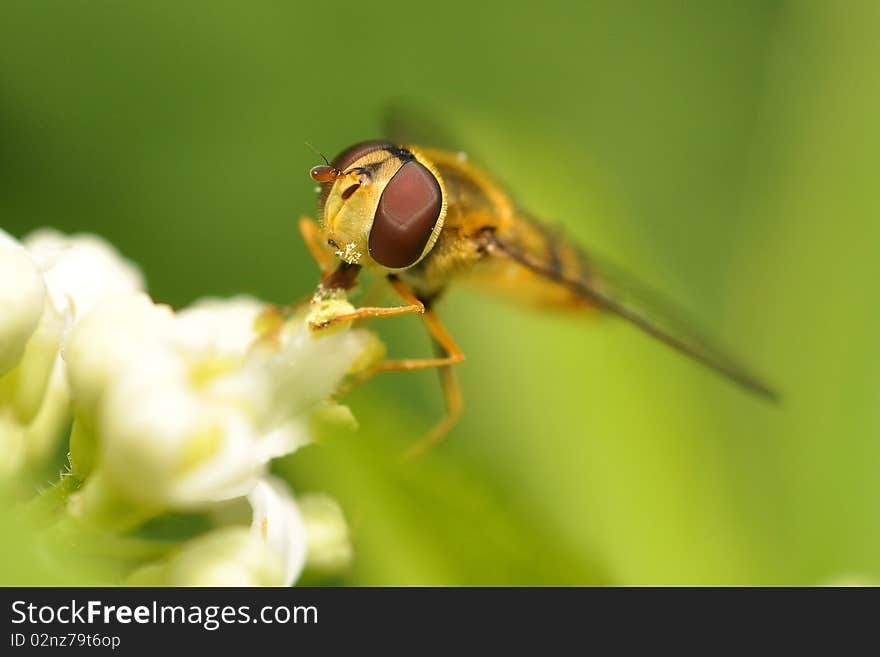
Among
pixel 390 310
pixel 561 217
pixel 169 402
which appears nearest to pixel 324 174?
pixel 390 310

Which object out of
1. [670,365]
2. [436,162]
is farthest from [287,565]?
[670,365]

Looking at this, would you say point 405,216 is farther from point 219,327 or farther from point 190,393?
point 190,393

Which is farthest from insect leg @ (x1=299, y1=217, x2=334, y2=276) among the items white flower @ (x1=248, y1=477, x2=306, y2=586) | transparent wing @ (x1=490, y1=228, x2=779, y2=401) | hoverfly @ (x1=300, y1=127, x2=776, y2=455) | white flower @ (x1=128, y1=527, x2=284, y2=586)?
white flower @ (x1=128, y1=527, x2=284, y2=586)

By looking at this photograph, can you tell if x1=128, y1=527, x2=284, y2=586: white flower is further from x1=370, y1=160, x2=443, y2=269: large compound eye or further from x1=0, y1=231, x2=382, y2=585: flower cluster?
x1=370, y1=160, x2=443, y2=269: large compound eye

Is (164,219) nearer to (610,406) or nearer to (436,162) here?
(436,162)
